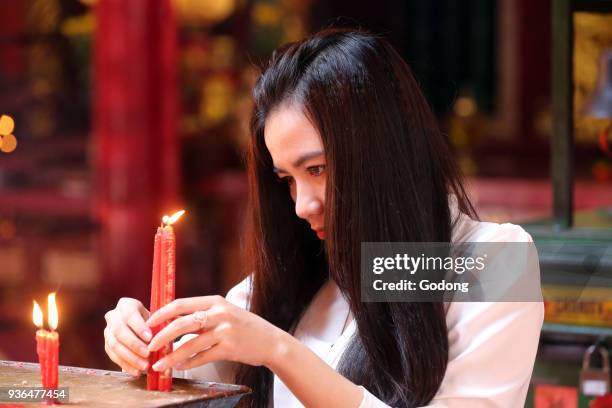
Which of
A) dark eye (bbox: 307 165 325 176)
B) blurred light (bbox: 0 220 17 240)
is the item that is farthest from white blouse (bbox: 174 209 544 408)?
blurred light (bbox: 0 220 17 240)

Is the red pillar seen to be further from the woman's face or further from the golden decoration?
the woman's face

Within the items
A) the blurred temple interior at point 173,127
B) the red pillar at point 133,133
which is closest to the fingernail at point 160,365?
the blurred temple interior at point 173,127

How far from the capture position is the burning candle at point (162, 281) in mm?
1422

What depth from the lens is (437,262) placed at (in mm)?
1707

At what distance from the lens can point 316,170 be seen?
1699 millimetres

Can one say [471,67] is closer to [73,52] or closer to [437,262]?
[73,52]

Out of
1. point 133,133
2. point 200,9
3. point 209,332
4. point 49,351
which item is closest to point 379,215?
point 209,332

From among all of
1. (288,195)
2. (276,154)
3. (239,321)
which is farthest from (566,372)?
(239,321)

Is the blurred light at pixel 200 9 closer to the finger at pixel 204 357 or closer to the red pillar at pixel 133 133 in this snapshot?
the red pillar at pixel 133 133

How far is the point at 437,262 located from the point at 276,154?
0.91ft

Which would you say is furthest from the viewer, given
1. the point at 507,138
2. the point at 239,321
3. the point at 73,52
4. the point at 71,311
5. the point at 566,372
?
the point at 507,138

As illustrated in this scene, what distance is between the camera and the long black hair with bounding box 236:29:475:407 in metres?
1.65

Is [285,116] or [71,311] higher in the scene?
[285,116]

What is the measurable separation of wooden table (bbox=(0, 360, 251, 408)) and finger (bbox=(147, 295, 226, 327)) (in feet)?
0.30
